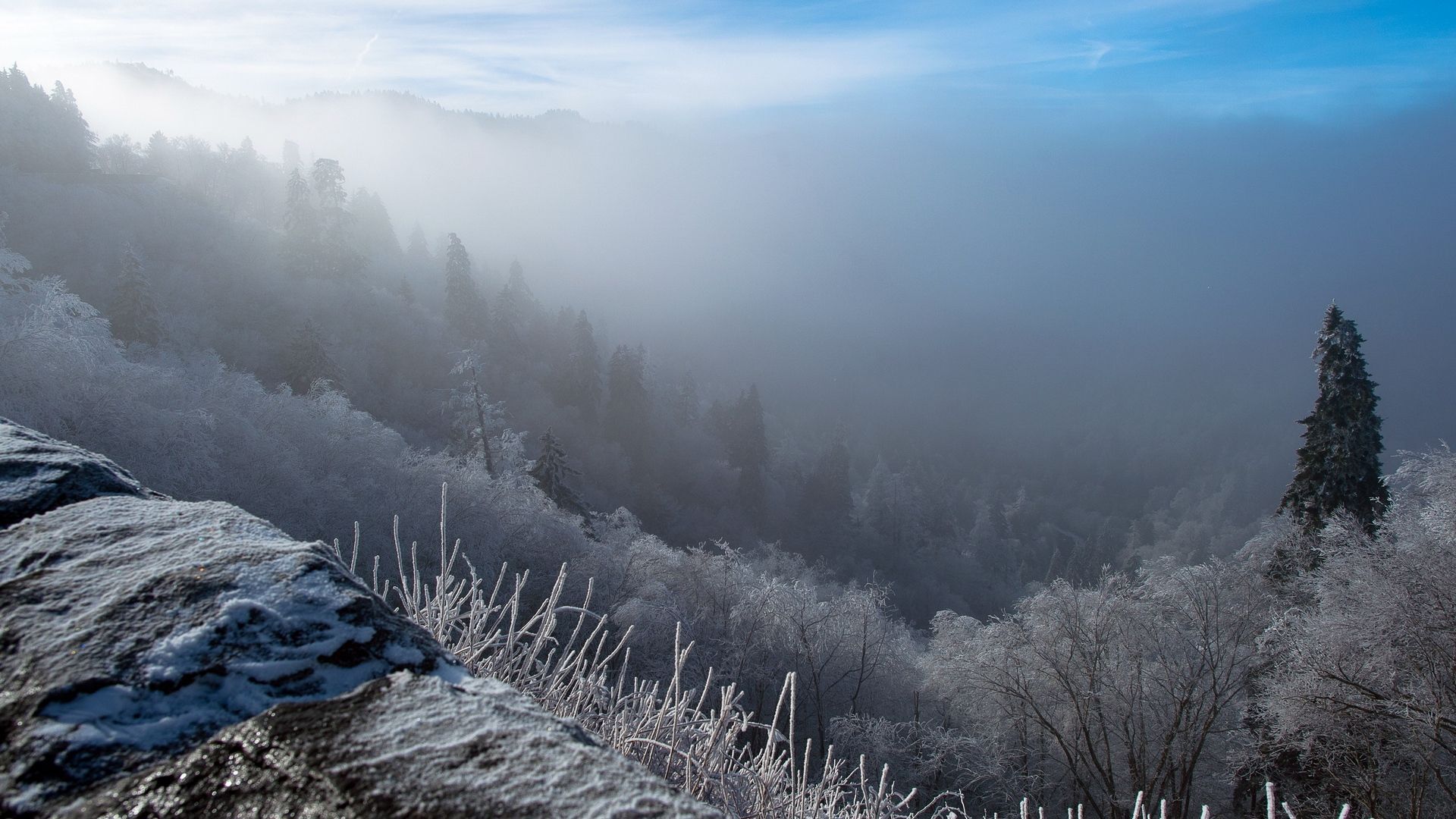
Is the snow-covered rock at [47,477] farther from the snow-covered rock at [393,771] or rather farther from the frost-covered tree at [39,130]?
the frost-covered tree at [39,130]

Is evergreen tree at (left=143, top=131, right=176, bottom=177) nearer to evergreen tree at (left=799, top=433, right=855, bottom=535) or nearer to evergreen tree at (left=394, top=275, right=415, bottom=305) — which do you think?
evergreen tree at (left=394, top=275, right=415, bottom=305)

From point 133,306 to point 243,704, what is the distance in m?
41.1

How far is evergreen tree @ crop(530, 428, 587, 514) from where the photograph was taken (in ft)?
109

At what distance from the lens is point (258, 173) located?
63.2 metres

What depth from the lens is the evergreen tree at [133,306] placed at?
102 feet

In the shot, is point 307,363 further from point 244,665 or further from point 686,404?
point 244,665

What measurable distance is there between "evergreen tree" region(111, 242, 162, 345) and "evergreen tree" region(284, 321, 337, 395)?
5.73m

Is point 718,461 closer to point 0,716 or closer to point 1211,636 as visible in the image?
point 1211,636

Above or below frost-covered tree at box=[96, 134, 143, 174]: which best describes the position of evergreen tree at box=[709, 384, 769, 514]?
below

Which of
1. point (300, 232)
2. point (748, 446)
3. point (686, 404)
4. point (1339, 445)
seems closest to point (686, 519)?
point (748, 446)

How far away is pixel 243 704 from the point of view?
1089 mm

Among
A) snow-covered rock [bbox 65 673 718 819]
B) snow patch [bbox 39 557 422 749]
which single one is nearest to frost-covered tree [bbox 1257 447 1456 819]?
snow-covered rock [bbox 65 673 718 819]

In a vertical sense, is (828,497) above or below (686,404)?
below

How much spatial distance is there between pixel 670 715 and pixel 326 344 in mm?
46421
